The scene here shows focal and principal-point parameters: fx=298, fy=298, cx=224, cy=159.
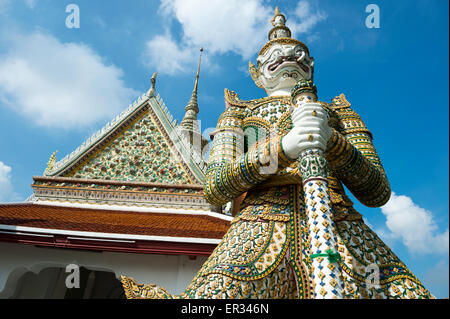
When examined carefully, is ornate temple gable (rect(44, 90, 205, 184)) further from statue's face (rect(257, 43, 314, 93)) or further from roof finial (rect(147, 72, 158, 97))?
statue's face (rect(257, 43, 314, 93))

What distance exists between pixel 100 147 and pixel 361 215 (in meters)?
5.86

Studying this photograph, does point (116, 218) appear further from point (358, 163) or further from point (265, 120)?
point (358, 163)

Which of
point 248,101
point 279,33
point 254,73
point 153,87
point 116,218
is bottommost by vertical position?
point 116,218

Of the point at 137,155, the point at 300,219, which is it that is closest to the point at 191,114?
the point at 137,155

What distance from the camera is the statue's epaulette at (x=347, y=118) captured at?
2.93 meters

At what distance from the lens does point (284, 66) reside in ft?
10.7

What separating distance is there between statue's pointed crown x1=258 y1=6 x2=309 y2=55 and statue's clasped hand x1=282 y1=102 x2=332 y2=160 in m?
1.52

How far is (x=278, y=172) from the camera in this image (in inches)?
95.0

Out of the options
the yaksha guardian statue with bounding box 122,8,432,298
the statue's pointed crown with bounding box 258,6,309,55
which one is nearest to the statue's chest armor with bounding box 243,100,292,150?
the yaksha guardian statue with bounding box 122,8,432,298

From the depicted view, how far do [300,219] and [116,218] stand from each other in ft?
11.6

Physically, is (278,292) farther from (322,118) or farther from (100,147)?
(100,147)

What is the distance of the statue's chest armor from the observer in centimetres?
287
